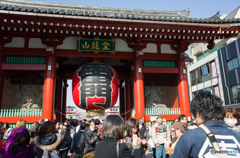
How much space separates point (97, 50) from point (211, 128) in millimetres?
7356

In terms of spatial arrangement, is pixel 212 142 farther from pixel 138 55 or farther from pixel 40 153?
pixel 138 55

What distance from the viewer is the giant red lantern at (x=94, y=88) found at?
750 centimetres

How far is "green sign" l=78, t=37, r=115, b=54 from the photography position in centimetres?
818

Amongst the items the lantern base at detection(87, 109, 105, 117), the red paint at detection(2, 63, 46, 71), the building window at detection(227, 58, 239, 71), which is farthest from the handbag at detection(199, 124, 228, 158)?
the building window at detection(227, 58, 239, 71)

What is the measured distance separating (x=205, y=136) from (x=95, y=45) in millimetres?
7458

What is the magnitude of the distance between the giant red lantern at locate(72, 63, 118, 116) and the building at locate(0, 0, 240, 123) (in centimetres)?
89

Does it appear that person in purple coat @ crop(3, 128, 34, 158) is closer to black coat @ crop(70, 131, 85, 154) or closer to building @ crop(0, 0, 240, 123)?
black coat @ crop(70, 131, 85, 154)

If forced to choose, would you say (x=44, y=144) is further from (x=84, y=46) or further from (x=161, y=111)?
(x=161, y=111)

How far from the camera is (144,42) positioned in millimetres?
8555

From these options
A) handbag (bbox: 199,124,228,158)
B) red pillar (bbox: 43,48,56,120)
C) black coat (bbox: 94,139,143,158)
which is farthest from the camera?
red pillar (bbox: 43,48,56,120)

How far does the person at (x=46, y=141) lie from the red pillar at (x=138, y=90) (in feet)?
17.8

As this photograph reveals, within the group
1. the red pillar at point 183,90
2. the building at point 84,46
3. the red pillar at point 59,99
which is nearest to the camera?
the building at point 84,46

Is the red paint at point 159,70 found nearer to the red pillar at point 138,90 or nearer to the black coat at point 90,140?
the red pillar at point 138,90

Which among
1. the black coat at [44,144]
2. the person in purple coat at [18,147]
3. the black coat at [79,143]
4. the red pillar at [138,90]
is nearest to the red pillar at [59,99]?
the red pillar at [138,90]
